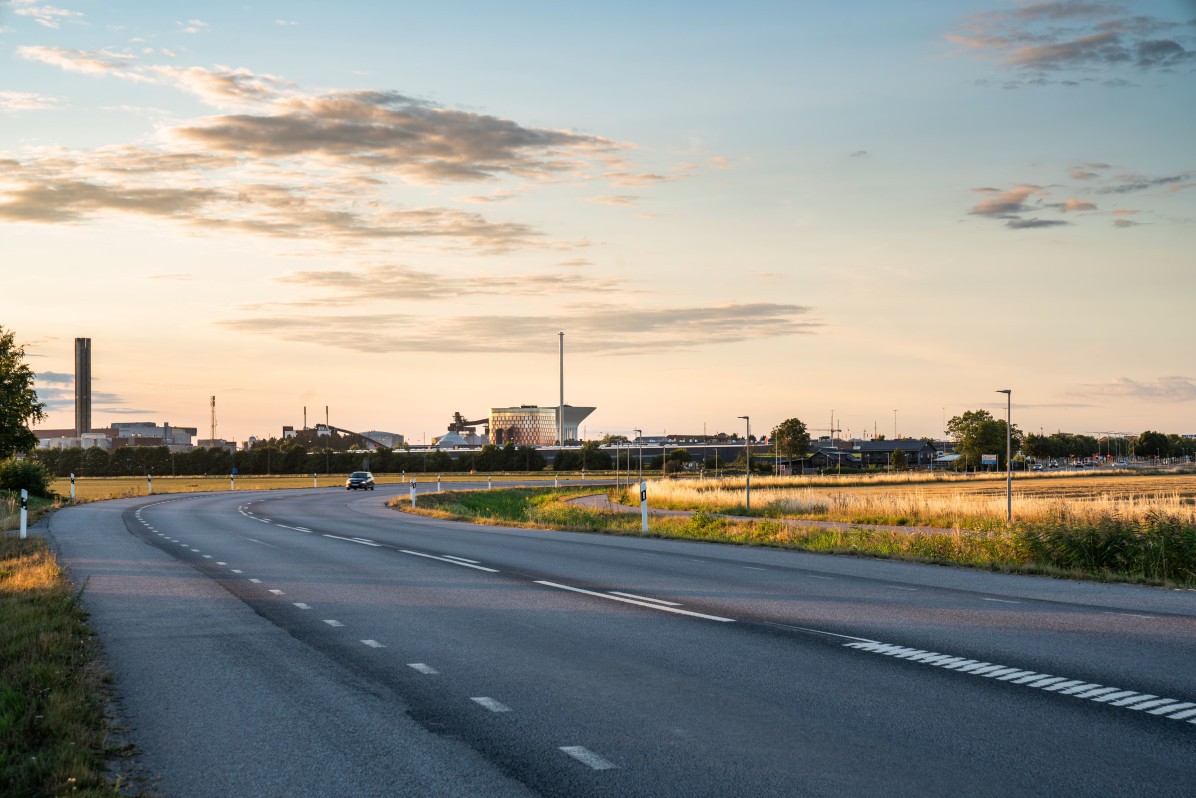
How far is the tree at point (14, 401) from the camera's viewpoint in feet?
141

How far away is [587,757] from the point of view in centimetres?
623

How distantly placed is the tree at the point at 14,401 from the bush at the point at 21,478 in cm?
452

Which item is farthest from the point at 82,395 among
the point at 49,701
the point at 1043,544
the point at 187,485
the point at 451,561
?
the point at 49,701

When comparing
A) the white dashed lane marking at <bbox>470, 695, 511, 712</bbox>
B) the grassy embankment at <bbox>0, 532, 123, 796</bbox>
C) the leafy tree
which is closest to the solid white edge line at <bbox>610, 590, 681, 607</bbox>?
the white dashed lane marking at <bbox>470, 695, 511, 712</bbox>

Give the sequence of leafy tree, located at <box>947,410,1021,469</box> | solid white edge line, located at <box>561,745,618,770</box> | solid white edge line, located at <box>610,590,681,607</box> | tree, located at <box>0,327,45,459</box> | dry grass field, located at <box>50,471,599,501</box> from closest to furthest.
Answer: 1. solid white edge line, located at <box>561,745,618,770</box>
2. solid white edge line, located at <box>610,590,681,607</box>
3. tree, located at <box>0,327,45,459</box>
4. dry grass field, located at <box>50,471,599,501</box>
5. leafy tree, located at <box>947,410,1021,469</box>

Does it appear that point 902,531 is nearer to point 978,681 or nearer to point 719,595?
point 719,595

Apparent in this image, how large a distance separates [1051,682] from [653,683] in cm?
293

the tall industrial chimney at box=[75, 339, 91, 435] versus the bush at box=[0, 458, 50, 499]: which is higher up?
the tall industrial chimney at box=[75, 339, 91, 435]

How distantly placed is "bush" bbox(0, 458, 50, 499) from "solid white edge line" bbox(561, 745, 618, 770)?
48274 mm

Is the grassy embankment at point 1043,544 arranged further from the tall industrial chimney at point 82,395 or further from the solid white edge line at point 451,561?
the tall industrial chimney at point 82,395

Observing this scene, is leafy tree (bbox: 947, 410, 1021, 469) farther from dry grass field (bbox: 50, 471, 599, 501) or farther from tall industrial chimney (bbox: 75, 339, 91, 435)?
tall industrial chimney (bbox: 75, 339, 91, 435)

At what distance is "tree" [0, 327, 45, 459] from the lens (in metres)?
43.0

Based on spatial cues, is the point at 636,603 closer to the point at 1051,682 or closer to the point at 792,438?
the point at 1051,682

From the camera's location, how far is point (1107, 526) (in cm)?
1820
